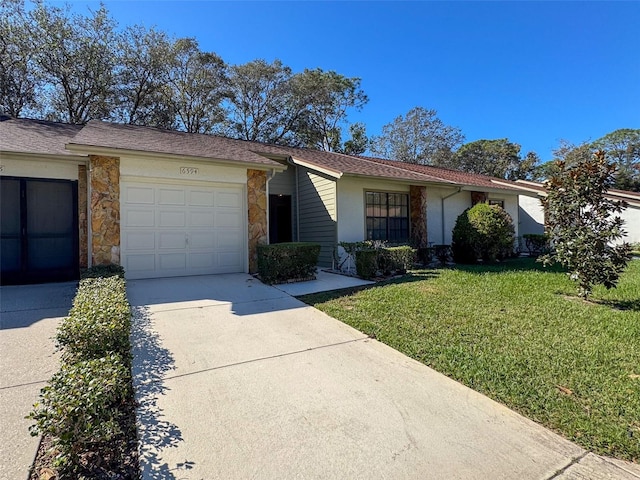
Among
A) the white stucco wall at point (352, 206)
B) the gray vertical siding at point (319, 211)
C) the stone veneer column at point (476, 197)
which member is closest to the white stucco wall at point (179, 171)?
the gray vertical siding at point (319, 211)

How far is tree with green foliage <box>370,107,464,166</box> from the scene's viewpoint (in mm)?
30438

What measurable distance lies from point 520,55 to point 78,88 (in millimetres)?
22097

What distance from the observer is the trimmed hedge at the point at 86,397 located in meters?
1.84

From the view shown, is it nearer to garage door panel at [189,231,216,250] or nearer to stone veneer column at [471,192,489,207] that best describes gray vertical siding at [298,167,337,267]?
garage door panel at [189,231,216,250]

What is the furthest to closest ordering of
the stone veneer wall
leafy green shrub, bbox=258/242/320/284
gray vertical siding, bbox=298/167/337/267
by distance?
gray vertical siding, bbox=298/167/337/267 → the stone veneer wall → leafy green shrub, bbox=258/242/320/284

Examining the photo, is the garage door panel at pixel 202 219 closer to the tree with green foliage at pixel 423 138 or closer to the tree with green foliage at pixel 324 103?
the tree with green foliage at pixel 324 103

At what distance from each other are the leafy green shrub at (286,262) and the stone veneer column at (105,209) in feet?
10.6

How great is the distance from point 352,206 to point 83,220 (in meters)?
7.18

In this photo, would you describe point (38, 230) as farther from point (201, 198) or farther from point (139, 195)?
point (201, 198)

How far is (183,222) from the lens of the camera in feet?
26.4

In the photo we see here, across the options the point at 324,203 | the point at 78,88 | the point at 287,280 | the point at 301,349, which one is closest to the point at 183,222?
the point at 287,280

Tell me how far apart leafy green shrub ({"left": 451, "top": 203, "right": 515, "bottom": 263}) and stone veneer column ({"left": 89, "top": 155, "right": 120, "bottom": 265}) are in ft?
31.3

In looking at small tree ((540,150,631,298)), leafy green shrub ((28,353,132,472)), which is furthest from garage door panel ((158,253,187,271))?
small tree ((540,150,631,298))

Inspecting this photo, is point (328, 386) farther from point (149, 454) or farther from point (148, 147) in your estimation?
point (148, 147)
